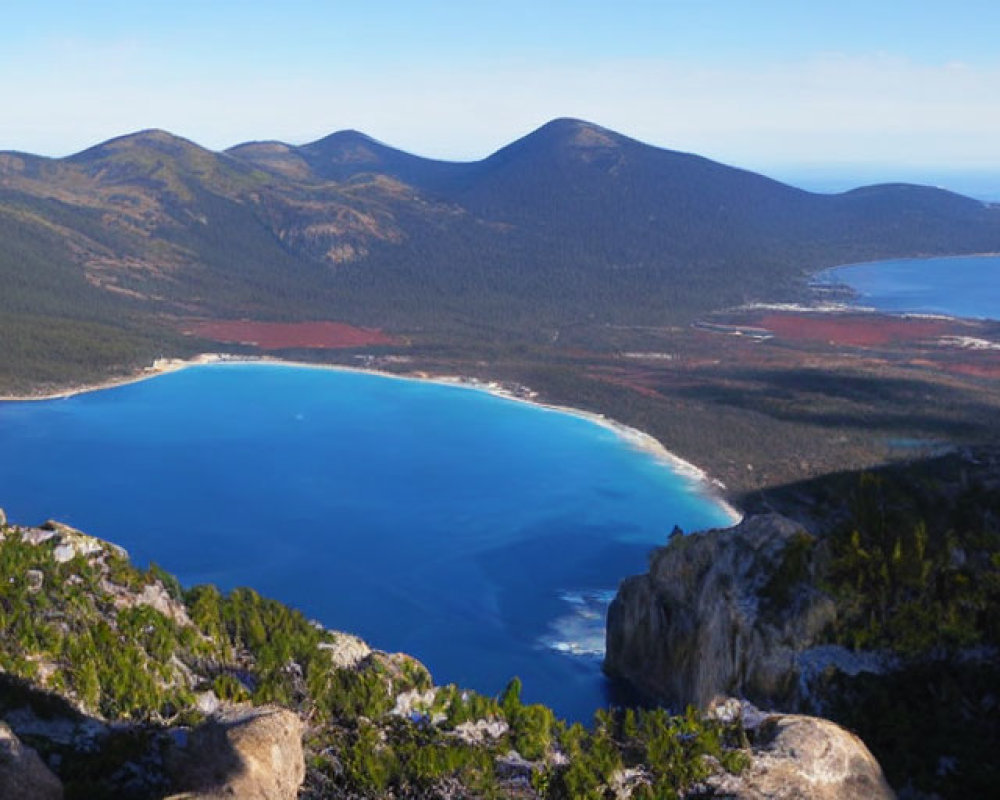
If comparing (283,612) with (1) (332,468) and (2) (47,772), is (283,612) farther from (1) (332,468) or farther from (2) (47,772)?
(1) (332,468)

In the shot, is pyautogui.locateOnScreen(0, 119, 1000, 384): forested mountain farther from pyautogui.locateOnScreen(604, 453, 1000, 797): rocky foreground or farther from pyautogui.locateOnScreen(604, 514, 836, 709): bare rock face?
pyautogui.locateOnScreen(604, 453, 1000, 797): rocky foreground

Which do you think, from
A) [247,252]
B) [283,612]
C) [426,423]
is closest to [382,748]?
[283,612]

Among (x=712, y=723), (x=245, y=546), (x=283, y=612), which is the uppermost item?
(x=712, y=723)

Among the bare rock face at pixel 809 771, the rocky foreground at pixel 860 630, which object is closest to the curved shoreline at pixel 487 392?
the rocky foreground at pixel 860 630

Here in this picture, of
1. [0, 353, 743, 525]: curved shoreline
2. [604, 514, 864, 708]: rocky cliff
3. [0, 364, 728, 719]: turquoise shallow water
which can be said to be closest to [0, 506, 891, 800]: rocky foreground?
[604, 514, 864, 708]: rocky cliff

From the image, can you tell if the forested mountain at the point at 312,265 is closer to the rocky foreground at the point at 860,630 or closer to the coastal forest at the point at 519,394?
the coastal forest at the point at 519,394
